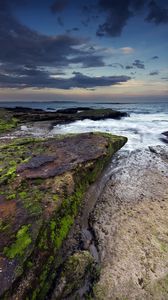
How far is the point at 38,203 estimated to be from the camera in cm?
555

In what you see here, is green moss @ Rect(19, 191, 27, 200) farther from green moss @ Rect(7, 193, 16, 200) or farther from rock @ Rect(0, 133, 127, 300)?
green moss @ Rect(7, 193, 16, 200)

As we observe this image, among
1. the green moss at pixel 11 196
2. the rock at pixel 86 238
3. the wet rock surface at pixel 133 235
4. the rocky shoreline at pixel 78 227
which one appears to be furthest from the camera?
the green moss at pixel 11 196

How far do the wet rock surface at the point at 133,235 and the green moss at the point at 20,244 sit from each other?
1.63 m

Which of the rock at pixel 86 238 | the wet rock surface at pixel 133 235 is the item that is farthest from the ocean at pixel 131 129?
the rock at pixel 86 238

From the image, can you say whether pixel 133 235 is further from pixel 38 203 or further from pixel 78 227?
pixel 38 203

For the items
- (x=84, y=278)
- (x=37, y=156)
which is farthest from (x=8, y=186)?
(x=84, y=278)

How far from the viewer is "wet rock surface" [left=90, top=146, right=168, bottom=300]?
14.4ft

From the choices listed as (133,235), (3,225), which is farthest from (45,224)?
(133,235)

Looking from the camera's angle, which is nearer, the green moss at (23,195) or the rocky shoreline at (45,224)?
→ the rocky shoreline at (45,224)

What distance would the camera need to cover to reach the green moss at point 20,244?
410 centimetres

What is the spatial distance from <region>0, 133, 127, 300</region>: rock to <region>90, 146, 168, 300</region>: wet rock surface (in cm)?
93

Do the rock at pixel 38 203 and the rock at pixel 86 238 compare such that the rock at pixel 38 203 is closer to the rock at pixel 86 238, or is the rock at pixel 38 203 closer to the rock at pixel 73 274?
the rock at pixel 73 274

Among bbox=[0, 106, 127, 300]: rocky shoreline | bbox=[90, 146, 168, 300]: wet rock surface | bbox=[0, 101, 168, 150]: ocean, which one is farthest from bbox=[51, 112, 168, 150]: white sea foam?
bbox=[0, 106, 127, 300]: rocky shoreline

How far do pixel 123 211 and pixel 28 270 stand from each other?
3493 mm
